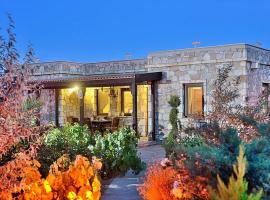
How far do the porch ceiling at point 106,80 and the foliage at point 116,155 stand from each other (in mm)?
7223

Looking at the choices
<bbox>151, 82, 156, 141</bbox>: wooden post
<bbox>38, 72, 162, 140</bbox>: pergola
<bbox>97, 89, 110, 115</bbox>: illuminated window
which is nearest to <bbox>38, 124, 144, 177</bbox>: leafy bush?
<bbox>38, 72, 162, 140</bbox>: pergola

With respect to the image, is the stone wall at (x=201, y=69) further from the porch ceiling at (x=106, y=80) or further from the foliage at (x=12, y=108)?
the foliage at (x=12, y=108)

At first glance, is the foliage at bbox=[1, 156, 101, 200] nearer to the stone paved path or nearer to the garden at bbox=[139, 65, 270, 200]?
the garden at bbox=[139, 65, 270, 200]

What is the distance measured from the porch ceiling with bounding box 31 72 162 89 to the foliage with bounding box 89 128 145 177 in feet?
23.7

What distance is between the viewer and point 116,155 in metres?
8.23

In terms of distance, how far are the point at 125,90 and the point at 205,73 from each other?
586 centimetres

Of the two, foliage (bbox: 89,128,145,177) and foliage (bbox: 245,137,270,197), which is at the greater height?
foliage (bbox: 245,137,270,197)

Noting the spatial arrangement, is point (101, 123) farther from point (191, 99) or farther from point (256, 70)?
point (256, 70)

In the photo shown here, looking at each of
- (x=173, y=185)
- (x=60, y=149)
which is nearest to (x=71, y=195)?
(x=173, y=185)

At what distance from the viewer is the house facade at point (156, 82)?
15.1 metres

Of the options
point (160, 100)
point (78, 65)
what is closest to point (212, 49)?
point (160, 100)

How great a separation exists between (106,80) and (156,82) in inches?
78.7

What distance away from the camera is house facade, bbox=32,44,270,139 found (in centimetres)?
1514

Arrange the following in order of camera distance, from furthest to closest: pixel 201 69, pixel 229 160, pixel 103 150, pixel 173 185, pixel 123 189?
pixel 201 69 < pixel 103 150 < pixel 123 189 < pixel 173 185 < pixel 229 160
